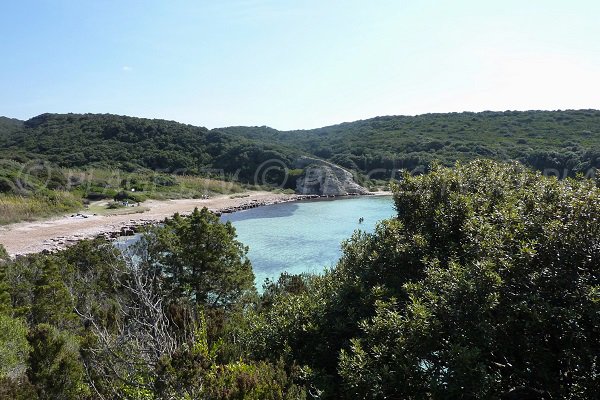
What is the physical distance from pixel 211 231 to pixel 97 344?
236 inches

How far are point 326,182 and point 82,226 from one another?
45.8 meters

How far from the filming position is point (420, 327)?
5.71m

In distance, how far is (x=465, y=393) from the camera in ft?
17.0

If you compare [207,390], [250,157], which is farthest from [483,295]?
[250,157]

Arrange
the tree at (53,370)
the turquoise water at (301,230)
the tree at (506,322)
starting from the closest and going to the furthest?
the tree at (506,322)
the tree at (53,370)
the turquoise water at (301,230)

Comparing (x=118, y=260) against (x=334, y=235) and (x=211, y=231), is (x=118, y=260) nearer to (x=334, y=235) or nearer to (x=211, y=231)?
(x=211, y=231)

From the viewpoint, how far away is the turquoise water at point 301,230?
28.1 meters

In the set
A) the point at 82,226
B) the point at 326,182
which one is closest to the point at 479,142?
the point at 326,182

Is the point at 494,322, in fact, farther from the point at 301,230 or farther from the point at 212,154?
the point at 212,154

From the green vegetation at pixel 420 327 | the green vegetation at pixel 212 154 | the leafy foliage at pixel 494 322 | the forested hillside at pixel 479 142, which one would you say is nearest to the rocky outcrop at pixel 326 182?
the green vegetation at pixel 212 154

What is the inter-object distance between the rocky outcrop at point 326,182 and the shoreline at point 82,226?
18.8m

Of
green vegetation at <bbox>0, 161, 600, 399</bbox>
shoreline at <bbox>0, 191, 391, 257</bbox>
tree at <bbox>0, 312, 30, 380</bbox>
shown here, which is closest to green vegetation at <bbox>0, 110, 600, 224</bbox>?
shoreline at <bbox>0, 191, 391, 257</bbox>

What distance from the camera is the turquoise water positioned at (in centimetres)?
2814

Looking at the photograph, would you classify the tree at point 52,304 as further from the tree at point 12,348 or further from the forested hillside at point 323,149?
the forested hillside at point 323,149
